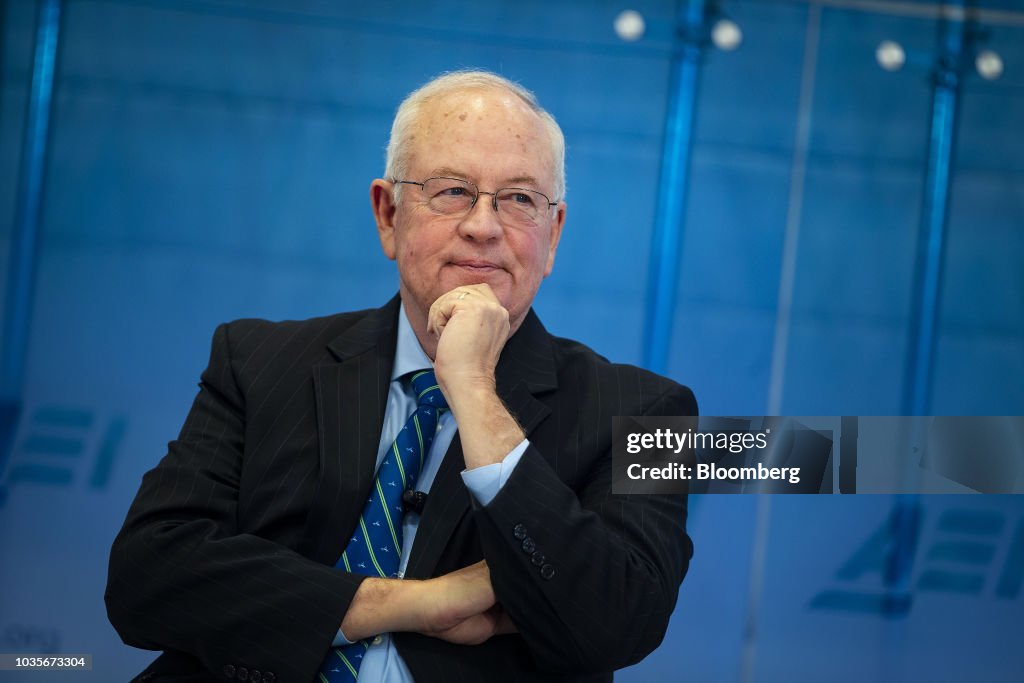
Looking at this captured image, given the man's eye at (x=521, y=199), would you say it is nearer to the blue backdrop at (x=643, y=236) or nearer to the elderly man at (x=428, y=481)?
the elderly man at (x=428, y=481)

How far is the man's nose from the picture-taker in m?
2.04

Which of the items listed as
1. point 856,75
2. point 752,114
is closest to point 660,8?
point 752,114

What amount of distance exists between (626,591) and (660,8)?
89.1 inches

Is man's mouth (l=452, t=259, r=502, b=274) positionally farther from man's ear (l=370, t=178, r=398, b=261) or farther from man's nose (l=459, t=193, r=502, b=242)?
man's ear (l=370, t=178, r=398, b=261)

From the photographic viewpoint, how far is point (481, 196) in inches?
81.4

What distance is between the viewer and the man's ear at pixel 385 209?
2.24m

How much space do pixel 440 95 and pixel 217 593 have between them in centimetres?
108

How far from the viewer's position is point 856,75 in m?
3.44

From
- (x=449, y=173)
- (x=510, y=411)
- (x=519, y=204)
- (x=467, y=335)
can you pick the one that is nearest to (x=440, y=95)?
(x=449, y=173)

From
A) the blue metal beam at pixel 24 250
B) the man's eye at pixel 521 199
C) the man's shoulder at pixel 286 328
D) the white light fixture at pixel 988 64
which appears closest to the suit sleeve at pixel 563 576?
the man's eye at pixel 521 199

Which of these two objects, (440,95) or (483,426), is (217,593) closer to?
(483,426)

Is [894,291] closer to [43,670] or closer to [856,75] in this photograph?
[856,75]

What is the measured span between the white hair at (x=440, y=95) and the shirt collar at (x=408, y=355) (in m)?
0.29

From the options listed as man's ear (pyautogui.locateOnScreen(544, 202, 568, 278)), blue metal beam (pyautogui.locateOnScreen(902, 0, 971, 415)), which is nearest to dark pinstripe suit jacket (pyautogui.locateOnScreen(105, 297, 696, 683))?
man's ear (pyautogui.locateOnScreen(544, 202, 568, 278))
